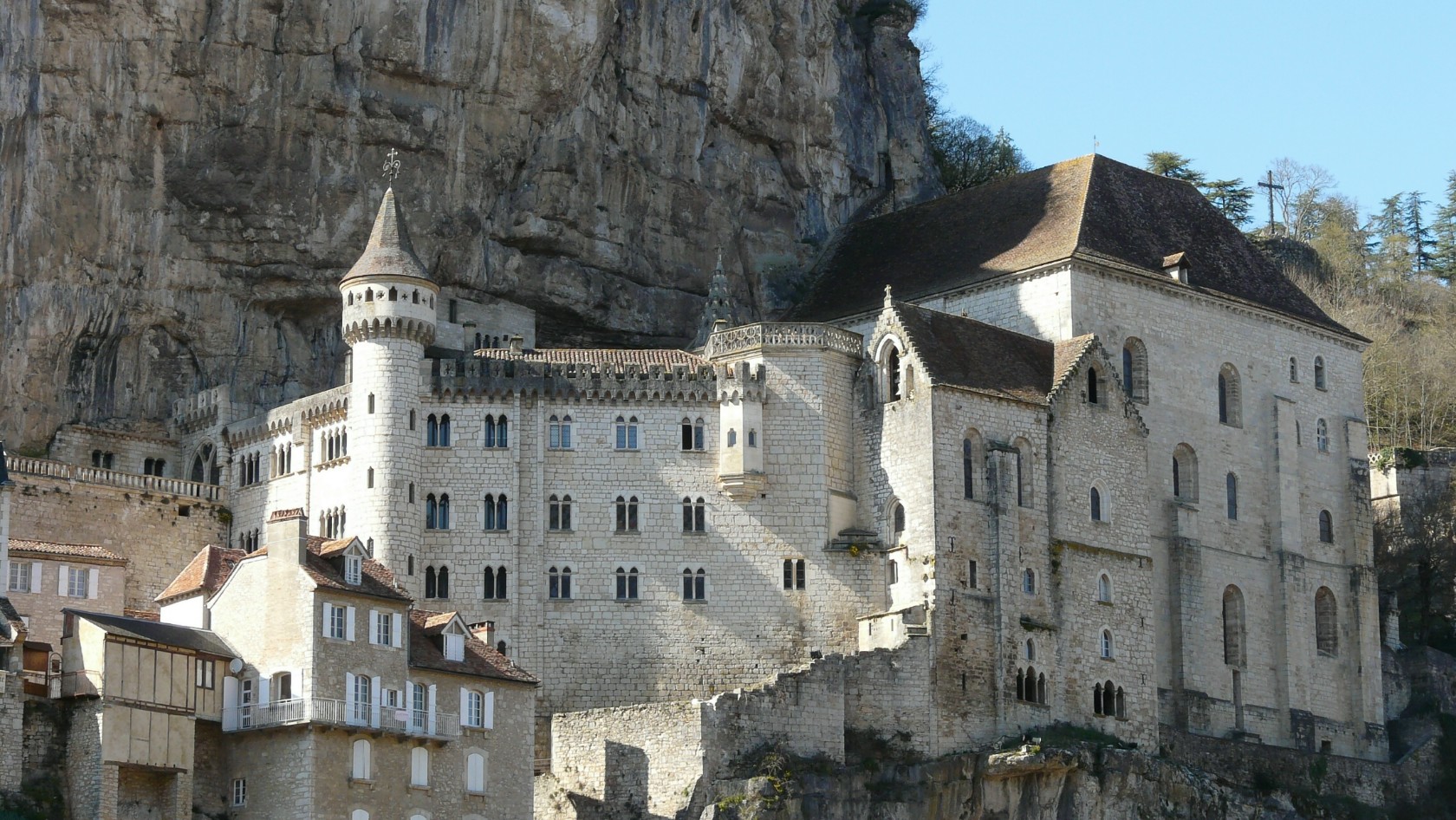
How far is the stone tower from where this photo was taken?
7800 cm

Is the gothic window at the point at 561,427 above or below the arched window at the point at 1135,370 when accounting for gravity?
below

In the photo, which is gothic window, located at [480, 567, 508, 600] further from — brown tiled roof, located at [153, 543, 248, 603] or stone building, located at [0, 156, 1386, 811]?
brown tiled roof, located at [153, 543, 248, 603]

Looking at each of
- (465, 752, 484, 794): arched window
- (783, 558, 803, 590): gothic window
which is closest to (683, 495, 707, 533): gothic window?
(783, 558, 803, 590): gothic window

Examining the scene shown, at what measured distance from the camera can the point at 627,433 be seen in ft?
265

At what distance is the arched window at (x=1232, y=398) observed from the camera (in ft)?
301

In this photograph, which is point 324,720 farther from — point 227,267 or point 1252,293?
point 1252,293

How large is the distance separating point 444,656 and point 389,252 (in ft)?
54.4

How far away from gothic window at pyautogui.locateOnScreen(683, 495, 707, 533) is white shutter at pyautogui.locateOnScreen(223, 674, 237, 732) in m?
19.0

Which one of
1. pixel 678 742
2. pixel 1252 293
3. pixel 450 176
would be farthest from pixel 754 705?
pixel 1252 293

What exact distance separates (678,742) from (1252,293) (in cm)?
3249

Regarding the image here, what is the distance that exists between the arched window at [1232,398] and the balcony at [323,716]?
36392 millimetres

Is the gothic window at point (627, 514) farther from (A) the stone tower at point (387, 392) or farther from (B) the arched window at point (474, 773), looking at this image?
(B) the arched window at point (474, 773)

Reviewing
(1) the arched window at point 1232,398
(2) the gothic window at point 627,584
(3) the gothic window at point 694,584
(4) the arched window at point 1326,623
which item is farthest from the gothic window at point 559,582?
(4) the arched window at point 1326,623

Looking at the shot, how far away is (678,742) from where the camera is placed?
71.7 metres
